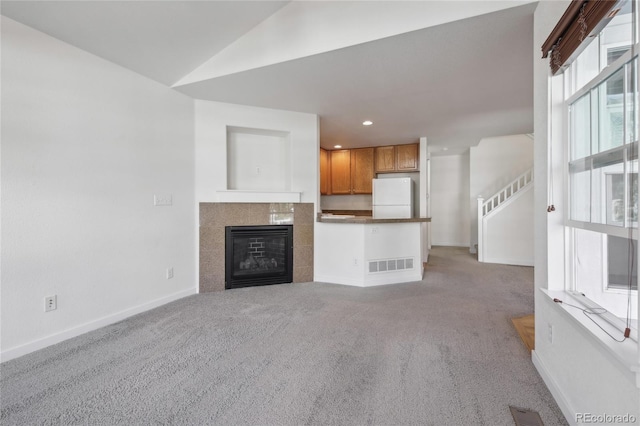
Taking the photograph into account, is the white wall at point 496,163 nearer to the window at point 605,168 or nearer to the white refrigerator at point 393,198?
the white refrigerator at point 393,198

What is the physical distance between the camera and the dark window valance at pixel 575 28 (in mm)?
1120

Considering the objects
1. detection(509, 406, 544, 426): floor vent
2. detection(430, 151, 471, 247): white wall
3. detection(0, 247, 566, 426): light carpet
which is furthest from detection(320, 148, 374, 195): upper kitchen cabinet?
detection(509, 406, 544, 426): floor vent

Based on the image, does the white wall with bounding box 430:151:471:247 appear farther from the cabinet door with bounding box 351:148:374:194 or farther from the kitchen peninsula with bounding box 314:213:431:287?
the kitchen peninsula with bounding box 314:213:431:287

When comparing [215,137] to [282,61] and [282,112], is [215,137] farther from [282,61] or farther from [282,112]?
[282,61]

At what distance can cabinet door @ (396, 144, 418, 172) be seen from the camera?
5520 mm

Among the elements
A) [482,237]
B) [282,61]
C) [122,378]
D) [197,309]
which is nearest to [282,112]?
[282,61]

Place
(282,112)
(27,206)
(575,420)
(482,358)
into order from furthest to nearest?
(282,112), (27,206), (482,358), (575,420)

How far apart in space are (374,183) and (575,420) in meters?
4.27

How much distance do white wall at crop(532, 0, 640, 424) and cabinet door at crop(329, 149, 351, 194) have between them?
4.31 m

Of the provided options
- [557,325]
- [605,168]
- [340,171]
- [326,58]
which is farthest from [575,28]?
[340,171]

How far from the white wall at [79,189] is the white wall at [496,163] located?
597 centimetres

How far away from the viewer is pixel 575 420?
4.17 ft

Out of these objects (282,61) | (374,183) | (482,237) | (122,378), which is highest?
(282,61)

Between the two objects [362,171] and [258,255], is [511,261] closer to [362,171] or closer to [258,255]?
[362,171]
